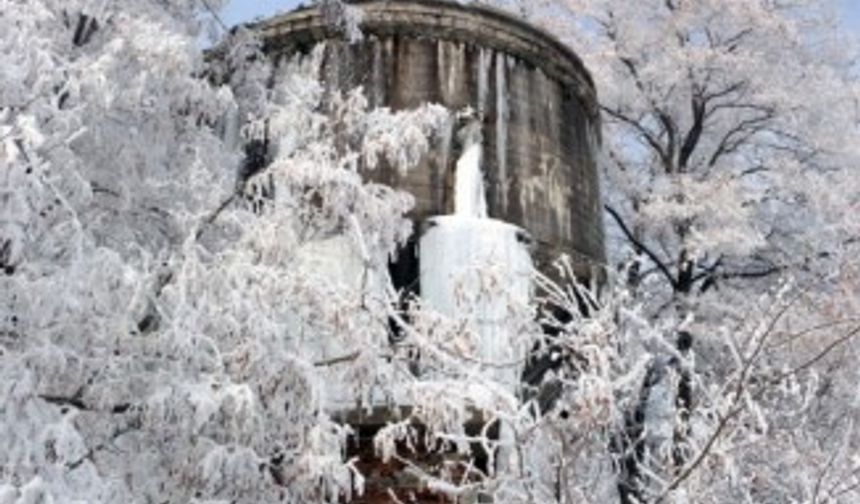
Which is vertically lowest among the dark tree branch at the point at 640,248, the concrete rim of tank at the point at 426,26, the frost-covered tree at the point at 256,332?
the frost-covered tree at the point at 256,332

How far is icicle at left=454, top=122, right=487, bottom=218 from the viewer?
1081cm

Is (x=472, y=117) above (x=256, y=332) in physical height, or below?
above

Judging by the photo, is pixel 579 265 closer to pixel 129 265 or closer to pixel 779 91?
pixel 779 91

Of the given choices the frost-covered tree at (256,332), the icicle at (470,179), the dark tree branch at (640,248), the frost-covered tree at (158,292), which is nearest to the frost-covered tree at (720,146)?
the dark tree branch at (640,248)

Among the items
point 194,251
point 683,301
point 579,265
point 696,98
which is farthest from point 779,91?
point 194,251

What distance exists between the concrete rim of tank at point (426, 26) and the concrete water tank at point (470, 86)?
11 millimetres

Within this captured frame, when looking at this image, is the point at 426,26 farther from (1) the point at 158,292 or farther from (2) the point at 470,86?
(1) the point at 158,292

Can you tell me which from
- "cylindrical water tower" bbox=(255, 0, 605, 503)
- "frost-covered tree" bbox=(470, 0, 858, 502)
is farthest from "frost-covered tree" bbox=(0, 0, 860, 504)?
"frost-covered tree" bbox=(470, 0, 858, 502)

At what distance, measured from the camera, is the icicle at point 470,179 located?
35.5 ft

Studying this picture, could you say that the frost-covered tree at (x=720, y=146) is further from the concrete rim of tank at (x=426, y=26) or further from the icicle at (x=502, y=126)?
the concrete rim of tank at (x=426, y=26)

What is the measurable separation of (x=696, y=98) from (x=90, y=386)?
10907 millimetres

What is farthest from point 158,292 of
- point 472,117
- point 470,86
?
point 470,86

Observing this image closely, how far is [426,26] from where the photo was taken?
11.5 meters

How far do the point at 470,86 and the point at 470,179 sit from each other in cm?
116
